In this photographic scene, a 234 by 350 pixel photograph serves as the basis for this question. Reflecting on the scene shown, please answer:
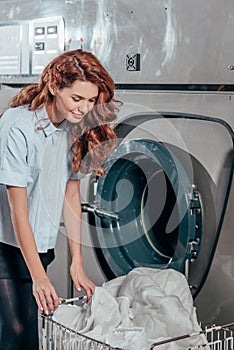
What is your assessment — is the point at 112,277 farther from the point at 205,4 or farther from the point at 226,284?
the point at 205,4

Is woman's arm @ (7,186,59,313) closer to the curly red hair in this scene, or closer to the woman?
the woman

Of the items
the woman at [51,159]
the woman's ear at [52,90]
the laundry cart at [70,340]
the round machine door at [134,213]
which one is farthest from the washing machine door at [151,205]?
the laundry cart at [70,340]

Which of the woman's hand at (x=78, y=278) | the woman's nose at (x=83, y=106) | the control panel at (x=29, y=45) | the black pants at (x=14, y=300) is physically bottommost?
the black pants at (x=14, y=300)

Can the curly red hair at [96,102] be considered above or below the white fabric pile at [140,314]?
above

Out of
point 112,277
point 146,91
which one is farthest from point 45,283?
point 146,91

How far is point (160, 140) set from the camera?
277 cm

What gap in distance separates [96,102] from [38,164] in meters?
0.31

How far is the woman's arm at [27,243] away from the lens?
2.45 meters

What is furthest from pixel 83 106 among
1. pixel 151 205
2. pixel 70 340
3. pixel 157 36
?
pixel 70 340

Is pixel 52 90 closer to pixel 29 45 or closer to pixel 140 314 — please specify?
pixel 29 45

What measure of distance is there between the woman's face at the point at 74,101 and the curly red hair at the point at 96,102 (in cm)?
2

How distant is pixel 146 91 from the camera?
2801 millimetres

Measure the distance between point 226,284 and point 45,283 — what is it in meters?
0.61

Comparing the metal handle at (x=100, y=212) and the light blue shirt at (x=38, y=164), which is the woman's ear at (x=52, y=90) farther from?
the metal handle at (x=100, y=212)
